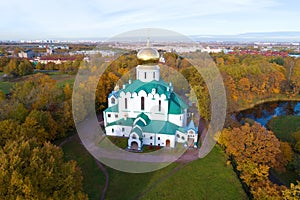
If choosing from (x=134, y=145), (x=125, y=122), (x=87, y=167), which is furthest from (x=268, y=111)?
(x=87, y=167)

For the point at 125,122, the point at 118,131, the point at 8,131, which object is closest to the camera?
the point at 8,131

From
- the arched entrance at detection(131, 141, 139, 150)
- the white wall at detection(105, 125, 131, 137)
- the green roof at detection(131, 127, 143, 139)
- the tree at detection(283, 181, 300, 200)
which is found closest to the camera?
the tree at detection(283, 181, 300, 200)

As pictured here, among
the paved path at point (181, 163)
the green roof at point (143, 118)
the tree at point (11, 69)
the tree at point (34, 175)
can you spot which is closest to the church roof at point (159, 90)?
the green roof at point (143, 118)

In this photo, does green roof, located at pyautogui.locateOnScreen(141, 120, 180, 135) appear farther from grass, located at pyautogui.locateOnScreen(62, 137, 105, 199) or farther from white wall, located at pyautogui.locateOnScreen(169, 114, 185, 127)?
grass, located at pyautogui.locateOnScreen(62, 137, 105, 199)

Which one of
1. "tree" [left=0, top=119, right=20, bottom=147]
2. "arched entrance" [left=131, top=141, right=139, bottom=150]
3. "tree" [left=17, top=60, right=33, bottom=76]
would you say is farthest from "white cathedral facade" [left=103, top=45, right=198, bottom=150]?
"tree" [left=17, top=60, right=33, bottom=76]

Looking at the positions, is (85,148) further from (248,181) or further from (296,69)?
(296,69)

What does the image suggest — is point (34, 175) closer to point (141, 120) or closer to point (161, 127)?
point (141, 120)

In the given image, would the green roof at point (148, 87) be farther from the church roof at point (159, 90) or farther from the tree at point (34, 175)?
the tree at point (34, 175)
